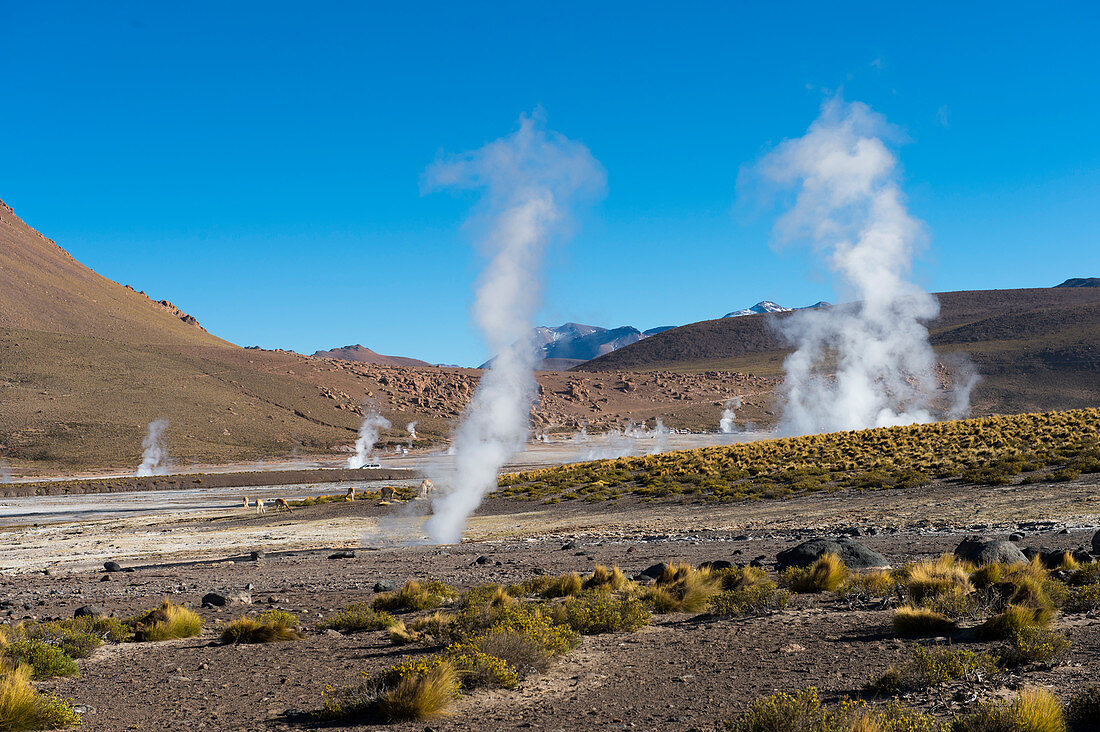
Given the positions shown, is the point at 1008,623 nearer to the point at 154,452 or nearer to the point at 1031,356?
the point at 154,452

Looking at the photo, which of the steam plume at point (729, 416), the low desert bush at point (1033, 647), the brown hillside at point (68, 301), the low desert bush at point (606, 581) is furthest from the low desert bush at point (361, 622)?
the brown hillside at point (68, 301)

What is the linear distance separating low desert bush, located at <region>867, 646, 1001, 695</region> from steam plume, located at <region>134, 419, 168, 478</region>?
72.0 metres

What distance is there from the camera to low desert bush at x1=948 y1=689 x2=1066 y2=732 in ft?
18.9

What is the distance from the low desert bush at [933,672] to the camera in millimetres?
7371

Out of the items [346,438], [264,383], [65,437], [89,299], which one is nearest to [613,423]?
[346,438]

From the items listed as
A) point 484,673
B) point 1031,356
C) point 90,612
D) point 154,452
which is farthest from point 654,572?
point 1031,356

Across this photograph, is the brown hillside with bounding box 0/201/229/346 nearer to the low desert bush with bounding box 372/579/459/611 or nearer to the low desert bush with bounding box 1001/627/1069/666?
the low desert bush with bounding box 372/579/459/611

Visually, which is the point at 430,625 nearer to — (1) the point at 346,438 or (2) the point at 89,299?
(1) the point at 346,438

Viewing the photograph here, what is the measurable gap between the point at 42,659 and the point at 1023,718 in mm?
10417

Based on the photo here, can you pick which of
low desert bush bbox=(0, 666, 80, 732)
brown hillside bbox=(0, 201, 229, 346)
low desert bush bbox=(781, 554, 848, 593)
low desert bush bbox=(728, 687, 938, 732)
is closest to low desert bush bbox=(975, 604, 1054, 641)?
low desert bush bbox=(728, 687, 938, 732)

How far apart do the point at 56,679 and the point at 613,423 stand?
12448cm

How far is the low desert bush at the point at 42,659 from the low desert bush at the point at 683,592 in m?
8.17

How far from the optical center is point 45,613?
1505 centimetres

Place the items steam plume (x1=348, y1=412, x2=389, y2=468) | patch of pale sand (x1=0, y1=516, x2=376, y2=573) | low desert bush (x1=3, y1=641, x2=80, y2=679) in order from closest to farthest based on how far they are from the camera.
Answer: low desert bush (x1=3, y1=641, x2=80, y2=679) < patch of pale sand (x1=0, y1=516, x2=376, y2=573) < steam plume (x1=348, y1=412, x2=389, y2=468)
